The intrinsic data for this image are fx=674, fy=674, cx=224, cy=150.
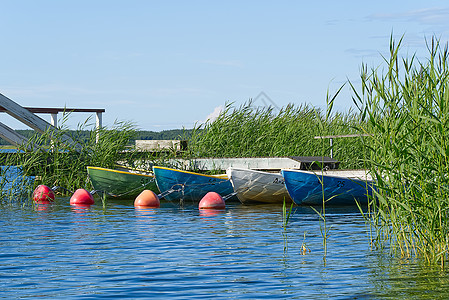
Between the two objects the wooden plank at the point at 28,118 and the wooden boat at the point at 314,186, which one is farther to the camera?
the wooden plank at the point at 28,118

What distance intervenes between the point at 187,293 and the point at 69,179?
13.6 m

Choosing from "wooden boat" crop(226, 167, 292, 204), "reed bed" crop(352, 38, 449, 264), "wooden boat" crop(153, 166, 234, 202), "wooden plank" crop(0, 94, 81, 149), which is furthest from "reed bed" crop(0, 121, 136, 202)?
"reed bed" crop(352, 38, 449, 264)

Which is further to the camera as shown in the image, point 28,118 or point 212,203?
point 28,118

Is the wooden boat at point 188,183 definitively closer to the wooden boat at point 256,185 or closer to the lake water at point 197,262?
the wooden boat at point 256,185

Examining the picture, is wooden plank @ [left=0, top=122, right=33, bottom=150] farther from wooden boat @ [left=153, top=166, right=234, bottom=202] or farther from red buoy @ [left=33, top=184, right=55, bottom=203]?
wooden boat @ [left=153, top=166, right=234, bottom=202]

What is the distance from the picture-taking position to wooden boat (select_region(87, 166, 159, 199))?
742 inches

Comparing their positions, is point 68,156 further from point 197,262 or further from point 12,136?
point 197,262

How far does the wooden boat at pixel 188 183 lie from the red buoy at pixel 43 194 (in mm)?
2891

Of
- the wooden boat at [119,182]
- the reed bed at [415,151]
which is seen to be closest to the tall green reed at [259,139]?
the wooden boat at [119,182]

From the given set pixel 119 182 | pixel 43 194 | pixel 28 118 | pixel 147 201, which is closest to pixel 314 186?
pixel 147 201

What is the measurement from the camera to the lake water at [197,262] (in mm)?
7020

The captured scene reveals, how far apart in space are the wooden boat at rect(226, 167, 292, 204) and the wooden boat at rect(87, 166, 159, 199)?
8.69ft

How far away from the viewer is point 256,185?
60.2ft

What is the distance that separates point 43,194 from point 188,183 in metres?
3.94
